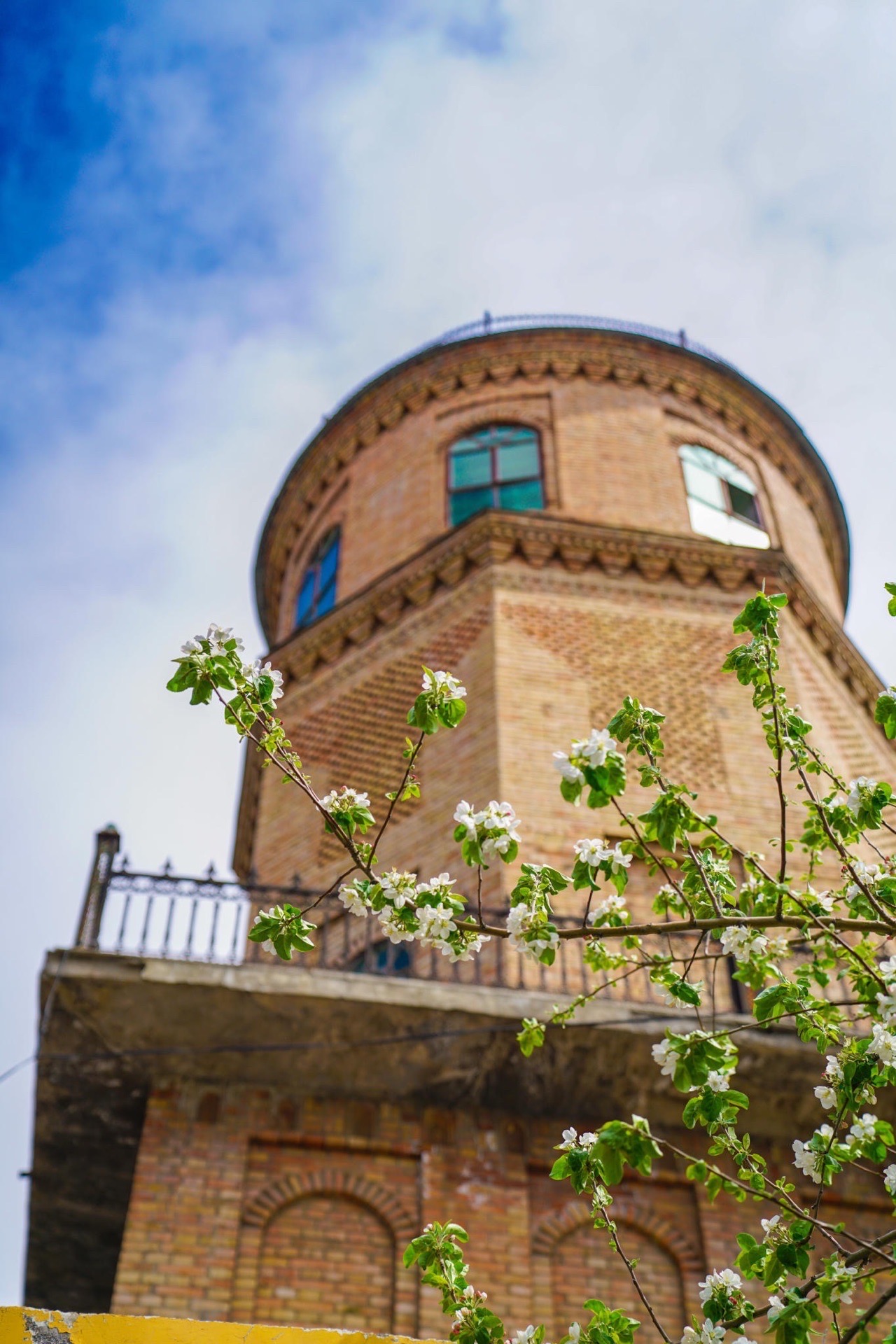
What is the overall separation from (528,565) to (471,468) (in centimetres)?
250

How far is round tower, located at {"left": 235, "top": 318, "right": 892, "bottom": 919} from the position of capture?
446 inches

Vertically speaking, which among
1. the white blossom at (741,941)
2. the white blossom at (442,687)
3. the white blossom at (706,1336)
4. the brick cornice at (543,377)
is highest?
the brick cornice at (543,377)

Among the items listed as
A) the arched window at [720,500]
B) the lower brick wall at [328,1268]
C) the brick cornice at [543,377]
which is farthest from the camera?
the brick cornice at [543,377]

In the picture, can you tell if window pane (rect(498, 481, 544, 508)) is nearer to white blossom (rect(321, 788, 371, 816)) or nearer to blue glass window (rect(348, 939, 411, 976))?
blue glass window (rect(348, 939, 411, 976))

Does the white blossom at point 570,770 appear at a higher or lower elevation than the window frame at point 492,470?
lower

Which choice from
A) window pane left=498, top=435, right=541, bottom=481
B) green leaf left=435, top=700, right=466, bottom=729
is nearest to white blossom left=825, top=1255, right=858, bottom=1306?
green leaf left=435, top=700, right=466, bottom=729

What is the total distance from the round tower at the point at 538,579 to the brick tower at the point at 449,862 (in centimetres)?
4

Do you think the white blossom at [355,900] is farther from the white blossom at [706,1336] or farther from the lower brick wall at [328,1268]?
the lower brick wall at [328,1268]

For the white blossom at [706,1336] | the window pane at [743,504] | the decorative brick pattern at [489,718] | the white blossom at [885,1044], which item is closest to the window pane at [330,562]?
the decorative brick pattern at [489,718]

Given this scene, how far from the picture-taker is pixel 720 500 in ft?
50.3

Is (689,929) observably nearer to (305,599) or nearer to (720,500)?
(720,500)

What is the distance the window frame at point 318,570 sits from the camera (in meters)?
15.2

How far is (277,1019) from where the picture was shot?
28.9ft

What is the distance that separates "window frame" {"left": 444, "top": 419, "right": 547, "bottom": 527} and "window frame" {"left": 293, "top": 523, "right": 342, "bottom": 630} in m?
1.37
